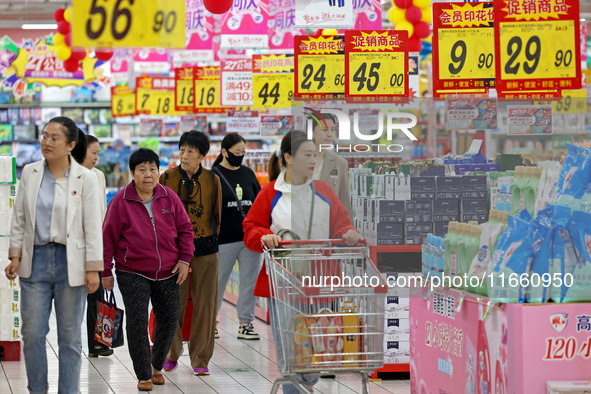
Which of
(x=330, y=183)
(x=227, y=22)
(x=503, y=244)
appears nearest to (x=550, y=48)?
(x=330, y=183)

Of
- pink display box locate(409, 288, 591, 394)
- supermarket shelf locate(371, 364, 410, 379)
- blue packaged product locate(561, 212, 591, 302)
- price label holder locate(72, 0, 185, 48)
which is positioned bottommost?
supermarket shelf locate(371, 364, 410, 379)

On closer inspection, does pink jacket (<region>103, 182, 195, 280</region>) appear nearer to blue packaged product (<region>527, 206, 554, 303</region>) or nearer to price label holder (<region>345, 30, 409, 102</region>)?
price label holder (<region>345, 30, 409, 102</region>)

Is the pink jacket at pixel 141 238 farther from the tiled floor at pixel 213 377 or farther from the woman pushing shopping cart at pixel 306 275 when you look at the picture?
the woman pushing shopping cart at pixel 306 275

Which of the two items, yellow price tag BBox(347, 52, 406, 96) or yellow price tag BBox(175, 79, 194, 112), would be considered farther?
yellow price tag BBox(175, 79, 194, 112)

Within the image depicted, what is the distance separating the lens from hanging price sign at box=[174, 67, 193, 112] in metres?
16.0

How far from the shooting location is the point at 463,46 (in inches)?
349

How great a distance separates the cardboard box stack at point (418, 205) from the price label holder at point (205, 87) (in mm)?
8764

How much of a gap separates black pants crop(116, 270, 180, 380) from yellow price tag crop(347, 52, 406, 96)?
8.74 ft

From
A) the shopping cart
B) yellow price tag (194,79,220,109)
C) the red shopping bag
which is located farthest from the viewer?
yellow price tag (194,79,220,109)

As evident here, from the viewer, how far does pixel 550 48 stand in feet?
A: 20.3

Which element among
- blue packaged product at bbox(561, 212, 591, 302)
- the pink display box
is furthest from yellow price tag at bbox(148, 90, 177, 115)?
blue packaged product at bbox(561, 212, 591, 302)

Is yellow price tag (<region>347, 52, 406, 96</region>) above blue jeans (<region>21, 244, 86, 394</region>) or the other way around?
above

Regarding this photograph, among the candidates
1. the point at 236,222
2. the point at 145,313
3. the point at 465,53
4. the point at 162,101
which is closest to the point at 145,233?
the point at 145,313

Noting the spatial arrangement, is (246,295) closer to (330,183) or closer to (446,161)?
(446,161)
